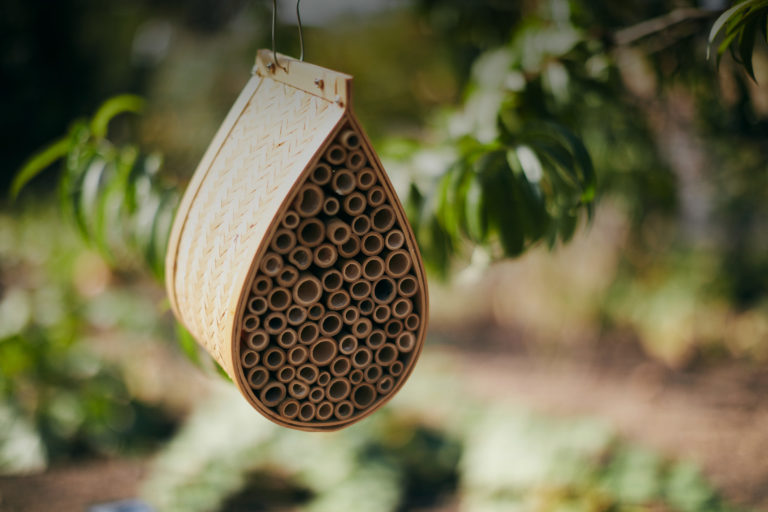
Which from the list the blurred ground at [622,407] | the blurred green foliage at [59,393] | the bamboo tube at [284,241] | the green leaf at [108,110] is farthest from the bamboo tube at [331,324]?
the blurred green foliage at [59,393]

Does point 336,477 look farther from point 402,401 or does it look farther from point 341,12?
point 341,12

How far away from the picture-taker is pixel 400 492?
2.59 m

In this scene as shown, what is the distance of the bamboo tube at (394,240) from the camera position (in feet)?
2.48

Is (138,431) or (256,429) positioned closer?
(256,429)

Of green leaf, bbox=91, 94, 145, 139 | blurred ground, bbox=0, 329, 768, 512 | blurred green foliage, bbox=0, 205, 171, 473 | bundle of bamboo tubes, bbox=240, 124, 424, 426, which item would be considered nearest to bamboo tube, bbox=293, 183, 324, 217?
bundle of bamboo tubes, bbox=240, 124, 424, 426

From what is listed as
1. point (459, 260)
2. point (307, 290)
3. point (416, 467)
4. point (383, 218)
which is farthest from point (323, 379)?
point (416, 467)

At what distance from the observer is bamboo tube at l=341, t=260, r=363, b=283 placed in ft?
2.50

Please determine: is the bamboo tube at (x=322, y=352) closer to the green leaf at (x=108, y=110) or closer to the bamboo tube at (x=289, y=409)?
the bamboo tube at (x=289, y=409)

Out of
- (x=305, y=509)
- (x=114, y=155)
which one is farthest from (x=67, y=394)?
(x=114, y=155)

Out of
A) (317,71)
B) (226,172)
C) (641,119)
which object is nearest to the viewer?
(317,71)

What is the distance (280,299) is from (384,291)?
134mm

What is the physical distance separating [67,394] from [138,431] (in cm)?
37

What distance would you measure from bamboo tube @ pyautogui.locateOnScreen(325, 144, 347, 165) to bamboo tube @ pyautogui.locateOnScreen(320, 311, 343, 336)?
0.19 m

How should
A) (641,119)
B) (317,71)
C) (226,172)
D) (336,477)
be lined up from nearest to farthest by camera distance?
1. (317,71)
2. (226,172)
3. (641,119)
4. (336,477)
